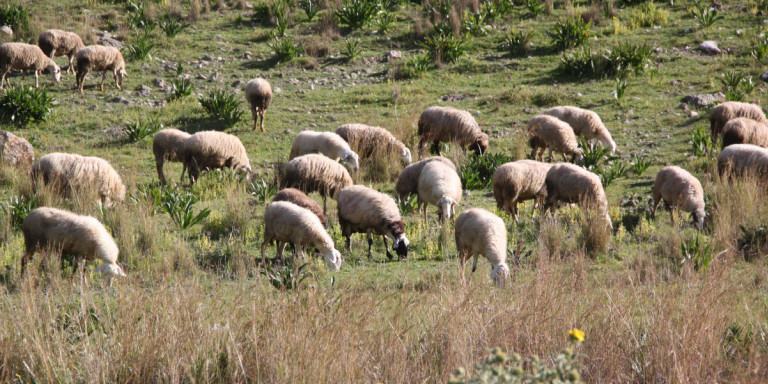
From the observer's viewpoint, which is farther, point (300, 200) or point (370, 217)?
point (300, 200)

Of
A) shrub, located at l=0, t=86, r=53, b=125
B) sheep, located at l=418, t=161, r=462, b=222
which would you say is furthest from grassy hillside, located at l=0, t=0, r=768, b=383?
sheep, located at l=418, t=161, r=462, b=222

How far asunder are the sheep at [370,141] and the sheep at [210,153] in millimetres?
1894

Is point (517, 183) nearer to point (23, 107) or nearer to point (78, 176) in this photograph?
point (78, 176)

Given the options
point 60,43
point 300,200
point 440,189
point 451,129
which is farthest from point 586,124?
point 60,43

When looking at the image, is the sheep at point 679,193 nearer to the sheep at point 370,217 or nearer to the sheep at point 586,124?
the sheep at point 586,124

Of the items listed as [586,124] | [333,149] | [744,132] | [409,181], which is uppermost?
[409,181]

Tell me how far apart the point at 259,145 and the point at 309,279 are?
8195 mm

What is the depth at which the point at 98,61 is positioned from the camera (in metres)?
19.9

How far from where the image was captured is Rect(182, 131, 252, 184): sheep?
48.7 feet

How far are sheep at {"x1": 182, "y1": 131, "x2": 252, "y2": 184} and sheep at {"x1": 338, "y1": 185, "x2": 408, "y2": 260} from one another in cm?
369

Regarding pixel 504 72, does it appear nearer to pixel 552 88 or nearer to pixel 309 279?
pixel 552 88

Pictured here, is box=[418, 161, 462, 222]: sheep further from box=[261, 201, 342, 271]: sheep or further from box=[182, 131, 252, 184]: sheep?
box=[182, 131, 252, 184]: sheep

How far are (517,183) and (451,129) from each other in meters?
4.18

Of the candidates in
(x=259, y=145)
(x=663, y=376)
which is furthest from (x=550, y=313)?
(x=259, y=145)
